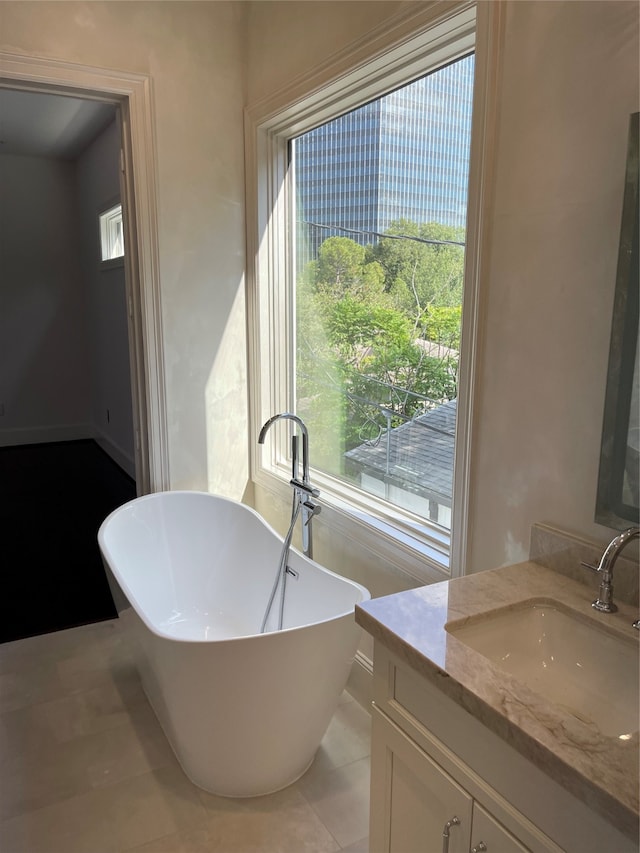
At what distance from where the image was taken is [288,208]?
9.47ft

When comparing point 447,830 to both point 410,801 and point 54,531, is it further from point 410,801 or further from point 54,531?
point 54,531

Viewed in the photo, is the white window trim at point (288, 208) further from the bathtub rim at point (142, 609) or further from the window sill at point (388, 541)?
the bathtub rim at point (142, 609)

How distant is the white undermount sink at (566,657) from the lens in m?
1.11

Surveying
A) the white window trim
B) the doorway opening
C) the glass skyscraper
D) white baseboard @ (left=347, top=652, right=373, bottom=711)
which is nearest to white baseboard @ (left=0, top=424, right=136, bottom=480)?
the doorway opening

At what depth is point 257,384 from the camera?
3.05 meters

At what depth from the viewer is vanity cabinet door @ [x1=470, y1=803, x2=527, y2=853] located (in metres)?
0.96

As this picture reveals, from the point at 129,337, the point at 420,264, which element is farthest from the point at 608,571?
the point at 129,337

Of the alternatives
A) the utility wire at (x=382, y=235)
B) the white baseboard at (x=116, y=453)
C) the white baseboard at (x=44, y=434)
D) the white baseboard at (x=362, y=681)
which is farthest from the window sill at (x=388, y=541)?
the white baseboard at (x=44, y=434)

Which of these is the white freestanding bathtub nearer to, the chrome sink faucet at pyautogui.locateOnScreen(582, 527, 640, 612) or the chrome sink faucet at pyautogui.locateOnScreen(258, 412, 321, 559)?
the chrome sink faucet at pyautogui.locateOnScreen(258, 412, 321, 559)

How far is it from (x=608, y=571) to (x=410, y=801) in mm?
569

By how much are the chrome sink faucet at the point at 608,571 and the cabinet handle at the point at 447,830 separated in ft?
1.50

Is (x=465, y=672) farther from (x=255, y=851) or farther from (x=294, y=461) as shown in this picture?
(x=294, y=461)

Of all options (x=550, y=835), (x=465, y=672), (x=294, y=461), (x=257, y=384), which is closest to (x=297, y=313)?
(x=257, y=384)

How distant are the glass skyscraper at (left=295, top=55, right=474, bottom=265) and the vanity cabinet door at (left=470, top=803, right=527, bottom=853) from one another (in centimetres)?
155
